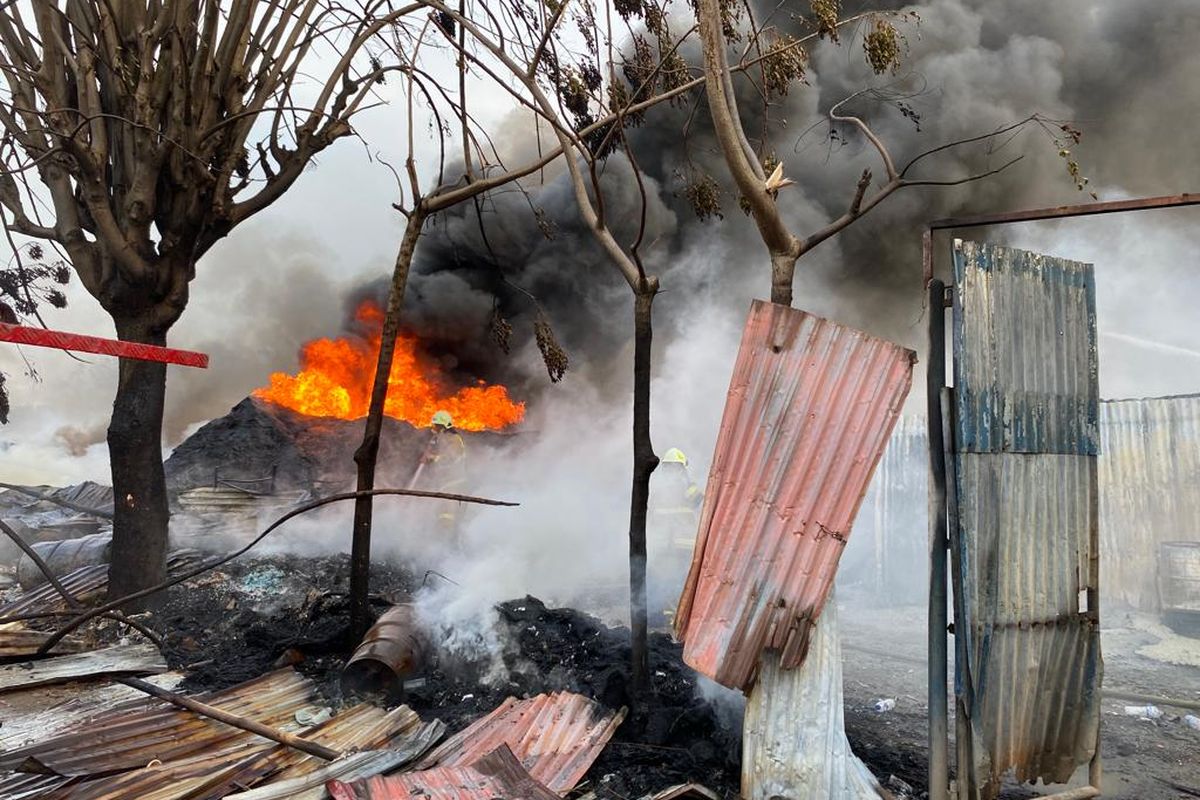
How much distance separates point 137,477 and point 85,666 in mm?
1892

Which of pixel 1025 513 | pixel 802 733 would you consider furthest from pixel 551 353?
pixel 1025 513

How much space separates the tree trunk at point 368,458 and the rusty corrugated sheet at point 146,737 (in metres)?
1.00

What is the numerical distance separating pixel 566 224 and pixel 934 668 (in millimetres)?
14611

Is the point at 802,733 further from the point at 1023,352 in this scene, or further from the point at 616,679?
the point at 1023,352

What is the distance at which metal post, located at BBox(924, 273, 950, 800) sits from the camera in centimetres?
334

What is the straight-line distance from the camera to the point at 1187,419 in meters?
8.84

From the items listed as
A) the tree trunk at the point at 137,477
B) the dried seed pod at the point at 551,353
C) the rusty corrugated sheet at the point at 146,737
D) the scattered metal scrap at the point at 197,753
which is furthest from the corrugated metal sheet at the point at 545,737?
the tree trunk at the point at 137,477

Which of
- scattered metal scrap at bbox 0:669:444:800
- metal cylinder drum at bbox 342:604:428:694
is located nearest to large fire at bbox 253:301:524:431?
metal cylinder drum at bbox 342:604:428:694

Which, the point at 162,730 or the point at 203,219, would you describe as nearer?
the point at 162,730

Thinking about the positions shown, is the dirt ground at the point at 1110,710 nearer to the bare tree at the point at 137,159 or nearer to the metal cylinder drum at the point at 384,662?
the metal cylinder drum at the point at 384,662

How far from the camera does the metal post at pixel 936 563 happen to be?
3.34m

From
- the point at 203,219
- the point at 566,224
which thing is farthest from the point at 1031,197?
the point at 203,219

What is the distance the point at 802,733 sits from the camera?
326cm

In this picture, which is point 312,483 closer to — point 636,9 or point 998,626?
point 636,9
